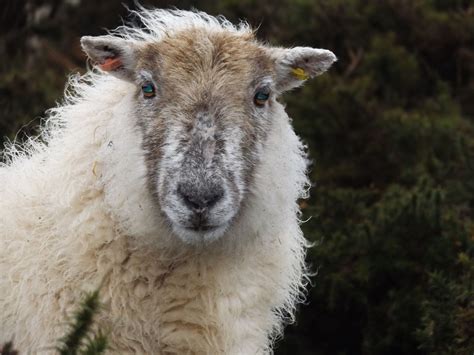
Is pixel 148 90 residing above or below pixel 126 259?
above

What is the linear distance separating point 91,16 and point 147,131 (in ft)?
31.9

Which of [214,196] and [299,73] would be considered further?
[299,73]

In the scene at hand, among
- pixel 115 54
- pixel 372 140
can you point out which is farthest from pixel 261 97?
pixel 372 140

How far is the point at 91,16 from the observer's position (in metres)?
14.5

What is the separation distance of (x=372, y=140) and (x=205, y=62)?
188 inches

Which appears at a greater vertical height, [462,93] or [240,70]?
[240,70]

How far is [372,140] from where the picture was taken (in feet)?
31.9

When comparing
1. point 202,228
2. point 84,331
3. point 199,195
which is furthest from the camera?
point 202,228

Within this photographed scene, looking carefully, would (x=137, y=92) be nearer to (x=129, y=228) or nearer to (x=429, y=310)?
(x=129, y=228)

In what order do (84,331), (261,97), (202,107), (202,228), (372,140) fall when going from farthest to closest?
(372,140) < (261,97) < (202,107) < (202,228) < (84,331)

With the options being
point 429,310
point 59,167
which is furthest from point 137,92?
point 429,310

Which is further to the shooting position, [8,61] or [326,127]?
[8,61]

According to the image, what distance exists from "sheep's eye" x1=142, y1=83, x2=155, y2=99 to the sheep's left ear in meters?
0.77

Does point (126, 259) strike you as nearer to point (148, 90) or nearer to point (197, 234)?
point (197, 234)
